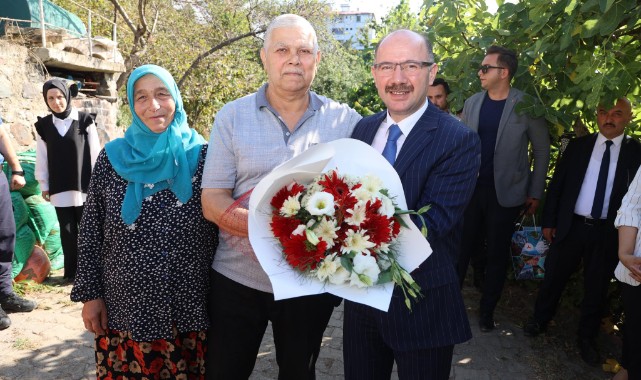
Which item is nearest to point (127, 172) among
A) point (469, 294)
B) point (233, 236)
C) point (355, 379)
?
point (233, 236)

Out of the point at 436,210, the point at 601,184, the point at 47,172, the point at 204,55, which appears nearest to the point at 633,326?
the point at 601,184

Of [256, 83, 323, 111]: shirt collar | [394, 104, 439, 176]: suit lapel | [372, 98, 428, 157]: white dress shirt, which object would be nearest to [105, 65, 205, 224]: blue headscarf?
[256, 83, 323, 111]: shirt collar

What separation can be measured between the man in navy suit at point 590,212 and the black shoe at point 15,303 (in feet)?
16.0

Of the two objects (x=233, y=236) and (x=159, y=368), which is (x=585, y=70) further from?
(x=159, y=368)

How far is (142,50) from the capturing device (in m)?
16.0

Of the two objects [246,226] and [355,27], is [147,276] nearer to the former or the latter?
[246,226]

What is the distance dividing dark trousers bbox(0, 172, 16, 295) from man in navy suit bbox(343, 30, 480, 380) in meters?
3.80

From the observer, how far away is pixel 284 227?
1716mm

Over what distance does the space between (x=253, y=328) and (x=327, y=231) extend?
3.30 ft

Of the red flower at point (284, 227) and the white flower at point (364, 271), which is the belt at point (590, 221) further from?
the red flower at point (284, 227)

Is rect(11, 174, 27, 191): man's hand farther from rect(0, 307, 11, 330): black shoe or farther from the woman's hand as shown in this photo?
the woman's hand

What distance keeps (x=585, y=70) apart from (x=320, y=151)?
2.11 m

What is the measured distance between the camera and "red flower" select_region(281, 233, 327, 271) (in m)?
1.63

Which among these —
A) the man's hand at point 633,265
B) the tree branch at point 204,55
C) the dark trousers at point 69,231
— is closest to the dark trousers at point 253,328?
the man's hand at point 633,265
